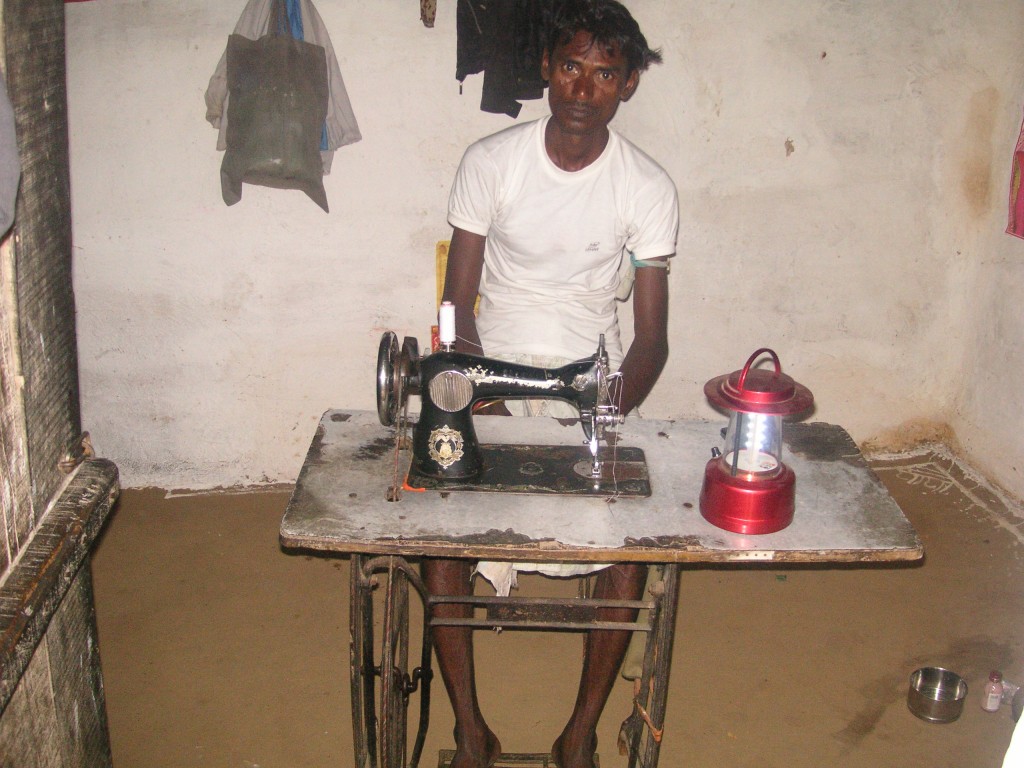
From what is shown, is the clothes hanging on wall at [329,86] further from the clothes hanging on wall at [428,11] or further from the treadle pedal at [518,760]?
the treadle pedal at [518,760]

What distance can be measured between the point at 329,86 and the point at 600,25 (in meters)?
1.08

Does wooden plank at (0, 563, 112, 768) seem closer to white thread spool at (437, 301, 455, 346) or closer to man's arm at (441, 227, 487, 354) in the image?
white thread spool at (437, 301, 455, 346)

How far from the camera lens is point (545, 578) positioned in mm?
3531

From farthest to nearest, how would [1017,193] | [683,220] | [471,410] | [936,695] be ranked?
[683,220] → [1017,193] → [936,695] → [471,410]

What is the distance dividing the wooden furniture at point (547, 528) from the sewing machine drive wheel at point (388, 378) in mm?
131

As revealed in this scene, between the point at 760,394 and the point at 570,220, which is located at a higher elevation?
the point at 570,220

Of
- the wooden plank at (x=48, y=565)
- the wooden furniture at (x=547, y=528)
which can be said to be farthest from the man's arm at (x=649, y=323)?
the wooden plank at (x=48, y=565)

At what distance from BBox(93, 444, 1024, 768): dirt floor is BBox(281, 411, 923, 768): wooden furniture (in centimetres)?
45

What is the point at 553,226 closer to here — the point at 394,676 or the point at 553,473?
the point at 553,473

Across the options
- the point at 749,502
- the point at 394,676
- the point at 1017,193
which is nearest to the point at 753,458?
the point at 749,502

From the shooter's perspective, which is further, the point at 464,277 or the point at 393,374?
the point at 464,277

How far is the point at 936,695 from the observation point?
2.87m

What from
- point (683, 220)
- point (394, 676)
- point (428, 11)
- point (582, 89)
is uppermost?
point (428, 11)

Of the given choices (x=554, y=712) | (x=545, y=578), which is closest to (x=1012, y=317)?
(x=545, y=578)
